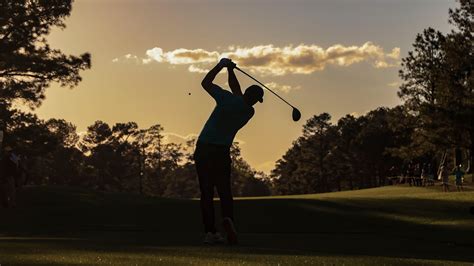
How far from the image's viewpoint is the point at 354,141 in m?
107

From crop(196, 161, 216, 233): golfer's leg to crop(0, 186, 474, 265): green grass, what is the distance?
1.67ft

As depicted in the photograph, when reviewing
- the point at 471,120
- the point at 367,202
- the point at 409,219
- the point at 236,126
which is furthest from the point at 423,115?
the point at 236,126

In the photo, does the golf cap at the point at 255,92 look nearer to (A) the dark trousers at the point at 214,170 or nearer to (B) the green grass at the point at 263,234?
(A) the dark trousers at the point at 214,170

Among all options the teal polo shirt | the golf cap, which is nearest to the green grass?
the teal polo shirt

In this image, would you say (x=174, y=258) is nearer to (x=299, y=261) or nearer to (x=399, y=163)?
(x=299, y=261)

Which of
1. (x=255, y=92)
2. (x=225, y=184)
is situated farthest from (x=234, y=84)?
(x=225, y=184)

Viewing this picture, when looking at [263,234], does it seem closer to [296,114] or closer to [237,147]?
[296,114]

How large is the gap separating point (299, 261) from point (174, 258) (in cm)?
140

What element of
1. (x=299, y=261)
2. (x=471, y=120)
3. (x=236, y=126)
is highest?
→ (x=471, y=120)

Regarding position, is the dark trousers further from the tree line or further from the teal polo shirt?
the tree line

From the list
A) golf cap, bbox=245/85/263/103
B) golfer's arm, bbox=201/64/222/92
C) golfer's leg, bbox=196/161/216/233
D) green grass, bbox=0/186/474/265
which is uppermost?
golfer's arm, bbox=201/64/222/92

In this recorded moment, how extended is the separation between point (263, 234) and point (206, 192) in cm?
427

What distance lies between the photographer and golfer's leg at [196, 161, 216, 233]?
1028 centimetres

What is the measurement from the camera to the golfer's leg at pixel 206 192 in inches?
405
